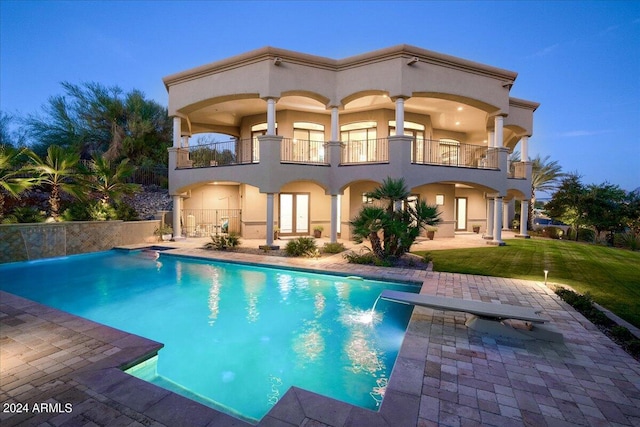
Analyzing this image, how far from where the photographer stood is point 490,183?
15.3 meters

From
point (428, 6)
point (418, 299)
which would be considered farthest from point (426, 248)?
point (428, 6)

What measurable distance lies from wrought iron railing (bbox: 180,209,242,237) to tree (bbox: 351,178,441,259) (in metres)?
10.6

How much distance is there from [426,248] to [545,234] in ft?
39.2

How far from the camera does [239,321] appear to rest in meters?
6.95

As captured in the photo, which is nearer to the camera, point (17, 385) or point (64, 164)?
point (17, 385)

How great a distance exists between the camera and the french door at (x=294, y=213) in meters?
17.7

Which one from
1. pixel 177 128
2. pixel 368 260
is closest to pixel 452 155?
pixel 368 260

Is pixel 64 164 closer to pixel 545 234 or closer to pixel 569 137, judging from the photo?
pixel 545 234

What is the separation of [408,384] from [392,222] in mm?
7647

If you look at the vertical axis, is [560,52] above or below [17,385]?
above

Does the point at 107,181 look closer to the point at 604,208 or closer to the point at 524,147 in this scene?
the point at 524,147

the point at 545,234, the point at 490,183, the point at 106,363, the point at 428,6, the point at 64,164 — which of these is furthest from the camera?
the point at 428,6

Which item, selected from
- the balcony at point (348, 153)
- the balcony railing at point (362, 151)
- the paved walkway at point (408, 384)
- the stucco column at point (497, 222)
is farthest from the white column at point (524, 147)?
the paved walkway at point (408, 384)

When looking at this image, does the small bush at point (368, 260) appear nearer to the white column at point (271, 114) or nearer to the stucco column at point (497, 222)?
the white column at point (271, 114)
